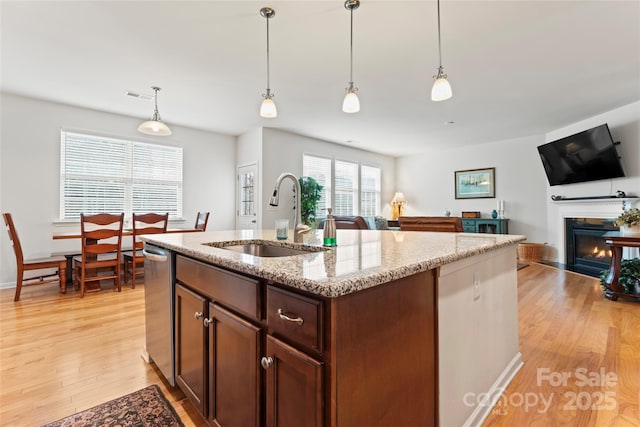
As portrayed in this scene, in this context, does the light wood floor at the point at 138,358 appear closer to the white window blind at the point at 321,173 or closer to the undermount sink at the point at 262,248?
the undermount sink at the point at 262,248

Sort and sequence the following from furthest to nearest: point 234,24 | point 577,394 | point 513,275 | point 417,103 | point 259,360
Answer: point 417,103, point 234,24, point 513,275, point 577,394, point 259,360

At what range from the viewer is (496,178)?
6.63 metres

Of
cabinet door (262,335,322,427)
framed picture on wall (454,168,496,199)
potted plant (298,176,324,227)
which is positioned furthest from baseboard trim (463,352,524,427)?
framed picture on wall (454,168,496,199)

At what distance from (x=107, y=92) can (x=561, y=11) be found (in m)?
4.91

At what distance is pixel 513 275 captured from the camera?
6.42 feet

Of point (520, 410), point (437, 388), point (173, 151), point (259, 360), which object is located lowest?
point (520, 410)

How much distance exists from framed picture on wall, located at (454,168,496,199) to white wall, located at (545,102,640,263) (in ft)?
3.68

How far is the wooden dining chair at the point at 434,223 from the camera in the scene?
10.7 feet

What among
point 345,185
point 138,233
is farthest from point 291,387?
point 345,185

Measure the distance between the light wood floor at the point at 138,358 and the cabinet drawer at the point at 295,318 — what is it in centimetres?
98

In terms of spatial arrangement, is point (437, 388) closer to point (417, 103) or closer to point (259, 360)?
point (259, 360)

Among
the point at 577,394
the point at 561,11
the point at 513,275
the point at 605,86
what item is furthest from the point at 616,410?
the point at 605,86

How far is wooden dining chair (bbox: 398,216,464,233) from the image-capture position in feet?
10.7

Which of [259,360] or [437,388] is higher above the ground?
[259,360]
